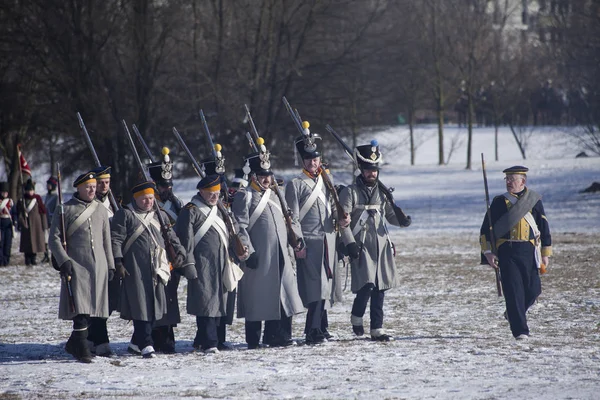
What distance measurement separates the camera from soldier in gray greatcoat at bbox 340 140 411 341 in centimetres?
1081

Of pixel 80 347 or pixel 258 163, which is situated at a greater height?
pixel 258 163

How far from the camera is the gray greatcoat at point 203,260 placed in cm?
1029

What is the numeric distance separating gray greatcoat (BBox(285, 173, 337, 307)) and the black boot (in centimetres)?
227

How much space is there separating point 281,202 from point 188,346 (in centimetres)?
170

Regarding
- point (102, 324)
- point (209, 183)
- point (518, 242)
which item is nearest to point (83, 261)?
point (102, 324)

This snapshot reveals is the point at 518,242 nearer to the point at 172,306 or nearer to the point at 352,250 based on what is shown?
the point at 352,250

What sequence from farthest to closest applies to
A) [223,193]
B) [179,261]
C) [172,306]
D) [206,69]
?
1. [206,69]
2. [223,193]
3. [172,306]
4. [179,261]

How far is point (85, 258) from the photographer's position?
9875mm

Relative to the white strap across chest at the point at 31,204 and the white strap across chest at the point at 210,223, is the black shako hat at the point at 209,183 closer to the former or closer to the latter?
the white strap across chest at the point at 210,223

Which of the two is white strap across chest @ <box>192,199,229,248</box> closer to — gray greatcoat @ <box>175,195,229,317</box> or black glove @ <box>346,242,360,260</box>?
gray greatcoat @ <box>175,195,229,317</box>

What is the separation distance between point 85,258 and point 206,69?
74.6 feet

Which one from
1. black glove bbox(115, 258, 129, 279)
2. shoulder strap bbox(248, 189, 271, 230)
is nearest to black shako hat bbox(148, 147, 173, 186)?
shoulder strap bbox(248, 189, 271, 230)

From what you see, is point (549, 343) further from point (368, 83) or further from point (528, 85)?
point (528, 85)

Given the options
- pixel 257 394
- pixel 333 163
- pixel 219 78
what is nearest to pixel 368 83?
pixel 333 163
